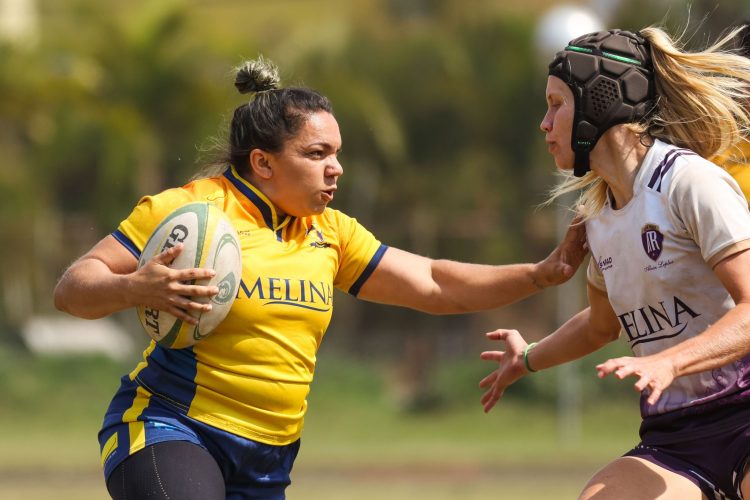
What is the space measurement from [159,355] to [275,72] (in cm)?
133

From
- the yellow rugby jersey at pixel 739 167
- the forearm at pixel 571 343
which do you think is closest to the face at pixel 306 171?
the forearm at pixel 571 343

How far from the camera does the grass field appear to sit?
44.1ft

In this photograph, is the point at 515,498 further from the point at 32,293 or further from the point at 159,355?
the point at 32,293

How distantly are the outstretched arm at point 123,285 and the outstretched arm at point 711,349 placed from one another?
5.19 feet

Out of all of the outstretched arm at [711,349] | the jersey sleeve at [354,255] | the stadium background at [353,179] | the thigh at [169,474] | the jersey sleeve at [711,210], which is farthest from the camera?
the stadium background at [353,179]

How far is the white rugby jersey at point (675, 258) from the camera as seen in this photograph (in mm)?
4289

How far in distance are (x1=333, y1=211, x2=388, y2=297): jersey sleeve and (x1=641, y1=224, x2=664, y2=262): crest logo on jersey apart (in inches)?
55.3

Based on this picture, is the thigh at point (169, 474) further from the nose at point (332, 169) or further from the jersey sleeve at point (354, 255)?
the nose at point (332, 169)

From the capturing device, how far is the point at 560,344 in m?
5.31

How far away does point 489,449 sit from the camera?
703 inches

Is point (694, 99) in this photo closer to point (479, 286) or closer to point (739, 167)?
point (739, 167)

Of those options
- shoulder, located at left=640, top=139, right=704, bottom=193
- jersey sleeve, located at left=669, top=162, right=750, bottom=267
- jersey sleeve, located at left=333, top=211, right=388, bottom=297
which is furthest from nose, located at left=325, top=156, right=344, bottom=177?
jersey sleeve, located at left=669, top=162, right=750, bottom=267

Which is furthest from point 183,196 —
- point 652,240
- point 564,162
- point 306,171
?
point 652,240

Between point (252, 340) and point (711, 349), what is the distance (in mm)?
1790
